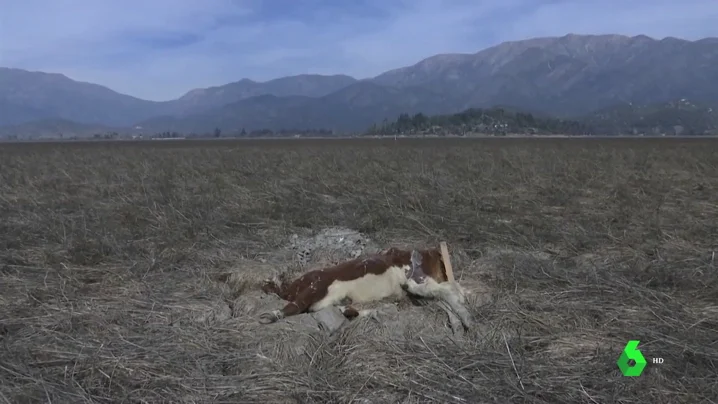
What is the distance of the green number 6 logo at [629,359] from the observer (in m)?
3.73

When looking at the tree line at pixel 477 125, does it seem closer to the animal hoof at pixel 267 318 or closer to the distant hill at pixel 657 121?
the distant hill at pixel 657 121

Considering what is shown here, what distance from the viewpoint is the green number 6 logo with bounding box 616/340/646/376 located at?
3735mm

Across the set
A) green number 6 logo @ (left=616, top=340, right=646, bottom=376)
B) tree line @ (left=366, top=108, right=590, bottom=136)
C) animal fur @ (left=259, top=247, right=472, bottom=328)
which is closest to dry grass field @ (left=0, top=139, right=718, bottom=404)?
green number 6 logo @ (left=616, top=340, right=646, bottom=376)

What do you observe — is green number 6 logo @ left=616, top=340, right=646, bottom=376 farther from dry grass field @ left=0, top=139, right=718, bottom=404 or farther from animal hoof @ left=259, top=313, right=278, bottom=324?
animal hoof @ left=259, top=313, right=278, bottom=324

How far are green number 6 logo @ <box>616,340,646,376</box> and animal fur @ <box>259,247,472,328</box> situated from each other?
1.55m

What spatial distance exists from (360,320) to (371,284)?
0.78 m

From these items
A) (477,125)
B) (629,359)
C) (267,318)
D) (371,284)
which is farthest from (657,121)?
(267,318)

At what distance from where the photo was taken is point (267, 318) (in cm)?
504

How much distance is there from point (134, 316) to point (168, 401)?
5.41 feet

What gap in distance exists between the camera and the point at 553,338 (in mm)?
4410

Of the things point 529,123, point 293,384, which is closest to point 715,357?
point 293,384

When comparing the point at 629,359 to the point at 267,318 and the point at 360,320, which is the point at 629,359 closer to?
the point at 360,320

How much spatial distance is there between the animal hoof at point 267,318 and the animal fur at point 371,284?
35mm

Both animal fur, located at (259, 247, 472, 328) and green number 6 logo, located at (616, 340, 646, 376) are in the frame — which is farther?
animal fur, located at (259, 247, 472, 328)
